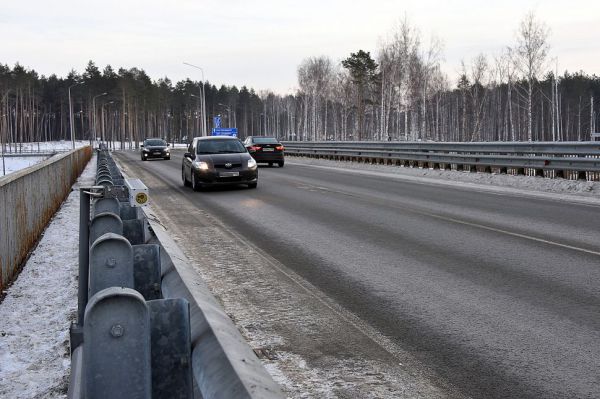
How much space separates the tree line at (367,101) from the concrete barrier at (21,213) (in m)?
36.9

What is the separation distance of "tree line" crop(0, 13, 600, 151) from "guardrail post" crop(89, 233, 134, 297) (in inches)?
1656

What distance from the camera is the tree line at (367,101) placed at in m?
61.0

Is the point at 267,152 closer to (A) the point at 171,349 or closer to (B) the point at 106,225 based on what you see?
(B) the point at 106,225

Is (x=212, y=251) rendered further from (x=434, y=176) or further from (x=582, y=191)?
(x=434, y=176)

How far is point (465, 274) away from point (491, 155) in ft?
46.0

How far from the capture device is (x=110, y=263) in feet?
8.80

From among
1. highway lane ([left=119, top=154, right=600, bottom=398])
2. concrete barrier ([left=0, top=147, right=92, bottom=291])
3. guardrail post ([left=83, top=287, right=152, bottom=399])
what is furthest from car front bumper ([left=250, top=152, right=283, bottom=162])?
guardrail post ([left=83, top=287, right=152, bottom=399])

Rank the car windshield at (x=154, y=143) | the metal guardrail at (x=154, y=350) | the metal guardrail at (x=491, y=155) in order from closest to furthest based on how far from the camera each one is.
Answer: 1. the metal guardrail at (x=154, y=350)
2. the metal guardrail at (x=491, y=155)
3. the car windshield at (x=154, y=143)

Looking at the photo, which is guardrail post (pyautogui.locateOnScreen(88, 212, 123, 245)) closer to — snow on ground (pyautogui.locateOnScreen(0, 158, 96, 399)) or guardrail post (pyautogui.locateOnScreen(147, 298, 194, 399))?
snow on ground (pyautogui.locateOnScreen(0, 158, 96, 399))

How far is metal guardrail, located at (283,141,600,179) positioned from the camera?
16.1 metres

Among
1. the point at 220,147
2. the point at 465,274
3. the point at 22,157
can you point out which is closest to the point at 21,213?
the point at 465,274

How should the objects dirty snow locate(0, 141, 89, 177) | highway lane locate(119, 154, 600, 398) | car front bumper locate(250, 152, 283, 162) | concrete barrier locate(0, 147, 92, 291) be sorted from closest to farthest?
highway lane locate(119, 154, 600, 398), concrete barrier locate(0, 147, 92, 291), car front bumper locate(250, 152, 283, 162), dirty snow locate(0, 141, 89, 177)

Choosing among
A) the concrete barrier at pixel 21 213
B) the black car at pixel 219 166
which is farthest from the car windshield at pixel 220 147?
the concrete barrier at pixel 21 213

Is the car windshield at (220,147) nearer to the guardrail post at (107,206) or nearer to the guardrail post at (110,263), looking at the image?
the guardrail post at (107,206)
